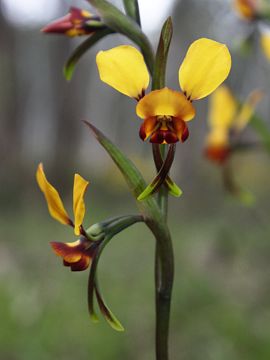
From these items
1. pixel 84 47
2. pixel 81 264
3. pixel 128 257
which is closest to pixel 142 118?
pixel 81 264

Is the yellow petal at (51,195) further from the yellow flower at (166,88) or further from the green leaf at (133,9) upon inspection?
the green leaf at (133,9)

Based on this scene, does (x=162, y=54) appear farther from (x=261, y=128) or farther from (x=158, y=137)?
(x=261, y=128)

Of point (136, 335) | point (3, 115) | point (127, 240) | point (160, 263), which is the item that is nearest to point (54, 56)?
point (3, 115)

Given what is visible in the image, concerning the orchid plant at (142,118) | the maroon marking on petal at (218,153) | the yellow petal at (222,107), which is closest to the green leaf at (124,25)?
the orchid plant at (142,118)

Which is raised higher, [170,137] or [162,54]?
[162,54]

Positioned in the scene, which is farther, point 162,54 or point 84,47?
point 84,47

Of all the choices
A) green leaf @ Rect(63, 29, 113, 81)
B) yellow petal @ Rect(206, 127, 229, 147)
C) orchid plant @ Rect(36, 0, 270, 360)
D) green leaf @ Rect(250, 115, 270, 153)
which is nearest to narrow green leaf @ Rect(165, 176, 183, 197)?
orchid plant @ Rect(36, 0, 270, 360)
